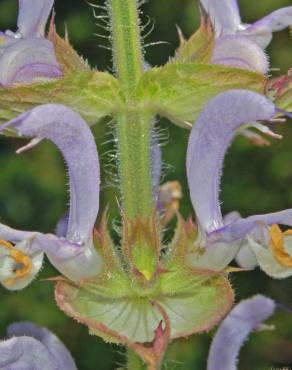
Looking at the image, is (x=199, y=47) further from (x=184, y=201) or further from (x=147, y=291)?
(x=184, y=201)

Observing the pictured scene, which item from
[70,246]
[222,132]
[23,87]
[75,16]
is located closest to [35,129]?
[23,87]

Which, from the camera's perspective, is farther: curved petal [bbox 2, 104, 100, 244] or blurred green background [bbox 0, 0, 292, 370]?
blurred green background [bbox 0, 0, 292, 370]

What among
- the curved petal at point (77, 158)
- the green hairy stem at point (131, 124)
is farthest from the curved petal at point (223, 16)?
the curved petal at point (77, 158)

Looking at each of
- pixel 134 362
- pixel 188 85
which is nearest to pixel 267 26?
pixel 188 85

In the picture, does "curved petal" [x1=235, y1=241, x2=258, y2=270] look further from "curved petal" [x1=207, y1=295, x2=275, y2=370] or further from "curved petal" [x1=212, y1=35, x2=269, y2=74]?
"curved petal" [x1=212, y1=35, x2=269, y2=74]

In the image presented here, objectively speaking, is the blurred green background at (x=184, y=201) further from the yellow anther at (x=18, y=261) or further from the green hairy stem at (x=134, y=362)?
the yellow anther at (x=18, y=261)

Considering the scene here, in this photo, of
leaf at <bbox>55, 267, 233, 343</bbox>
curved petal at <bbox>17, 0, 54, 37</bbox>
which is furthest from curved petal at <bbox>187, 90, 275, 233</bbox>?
curved petal at <bbox>17, 0, 54, 37</bbox>
